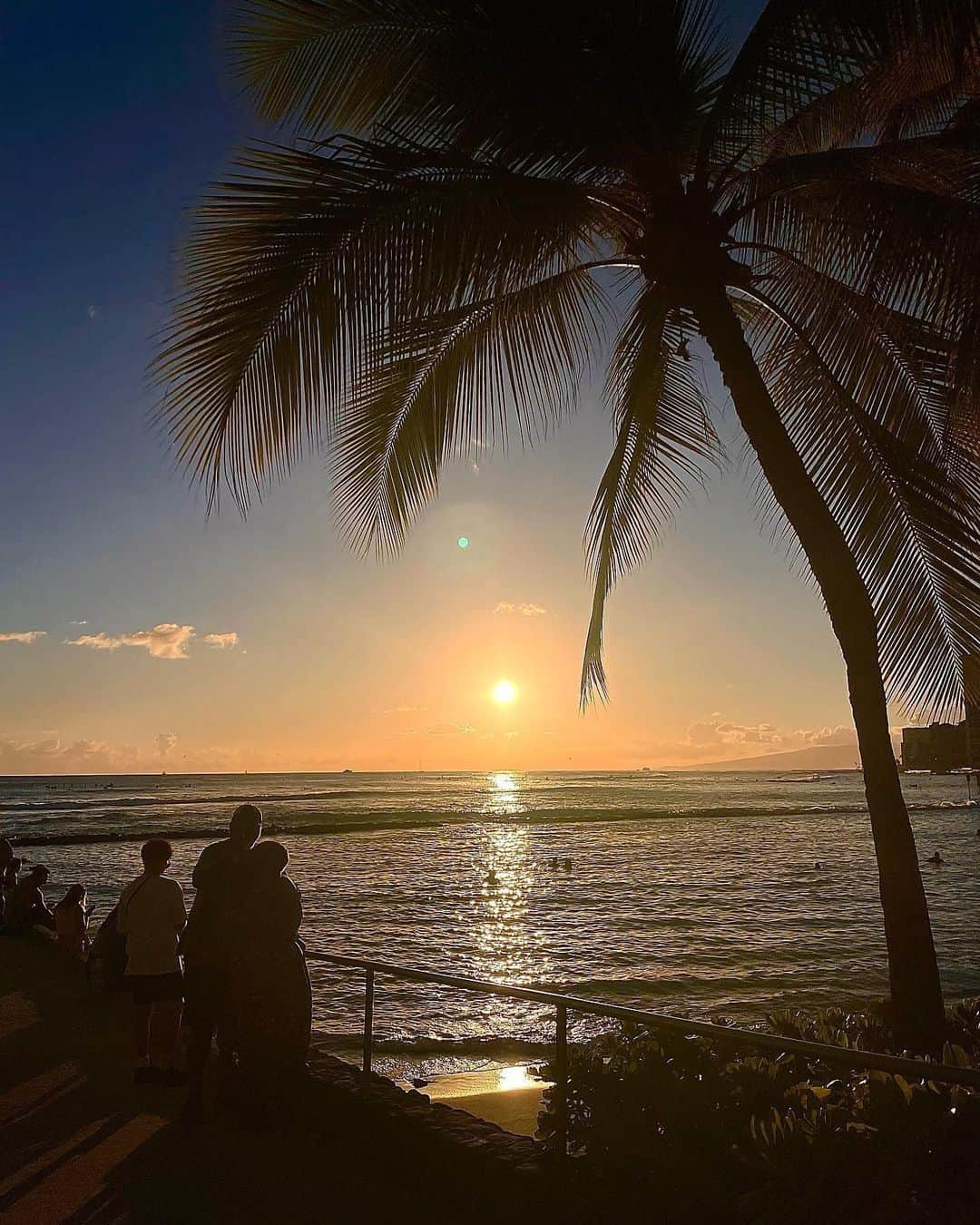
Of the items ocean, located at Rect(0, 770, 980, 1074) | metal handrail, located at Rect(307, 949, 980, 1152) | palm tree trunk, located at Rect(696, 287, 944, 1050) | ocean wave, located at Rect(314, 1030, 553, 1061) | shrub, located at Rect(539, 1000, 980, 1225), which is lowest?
ocean, located at Rect(0, 770, 980, 1074)

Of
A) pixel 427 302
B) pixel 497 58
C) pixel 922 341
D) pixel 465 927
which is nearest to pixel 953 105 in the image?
pixel 922 341

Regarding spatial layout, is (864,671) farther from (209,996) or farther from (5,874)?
(5,874)

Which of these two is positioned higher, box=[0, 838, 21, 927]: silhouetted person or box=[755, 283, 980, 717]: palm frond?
box=[755, 283, 980, 717]: palm frond

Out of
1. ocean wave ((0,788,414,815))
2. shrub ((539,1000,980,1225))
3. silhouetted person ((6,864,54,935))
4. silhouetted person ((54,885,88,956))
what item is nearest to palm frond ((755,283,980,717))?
shrub ((539,1000,980,1225))

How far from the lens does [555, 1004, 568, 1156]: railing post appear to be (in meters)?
4.03

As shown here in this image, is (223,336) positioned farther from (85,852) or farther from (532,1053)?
(85,852)

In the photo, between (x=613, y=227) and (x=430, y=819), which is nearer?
(x=613, y=227)

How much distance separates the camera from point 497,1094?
9867mm

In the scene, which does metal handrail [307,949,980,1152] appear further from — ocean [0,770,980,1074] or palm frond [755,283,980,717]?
ocean [0,770,980,1074]

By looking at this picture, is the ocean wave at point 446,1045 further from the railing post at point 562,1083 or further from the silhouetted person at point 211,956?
the railing post at point 562,1083

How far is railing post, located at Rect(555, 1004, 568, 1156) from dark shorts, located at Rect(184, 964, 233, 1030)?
5.94ft

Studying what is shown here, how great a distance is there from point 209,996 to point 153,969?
3.83 ft

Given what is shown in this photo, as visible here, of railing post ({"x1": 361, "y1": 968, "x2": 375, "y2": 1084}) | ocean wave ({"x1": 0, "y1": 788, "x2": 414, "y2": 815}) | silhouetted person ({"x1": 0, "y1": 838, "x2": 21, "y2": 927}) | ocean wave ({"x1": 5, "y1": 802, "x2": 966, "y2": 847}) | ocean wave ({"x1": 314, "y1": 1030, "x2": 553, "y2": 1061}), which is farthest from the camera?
ocean wave ({"x1": 0, "y1": 788, "x2": 414, "y2": 815})

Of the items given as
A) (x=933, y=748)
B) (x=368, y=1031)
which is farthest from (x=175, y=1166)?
(x=933, y=748)
